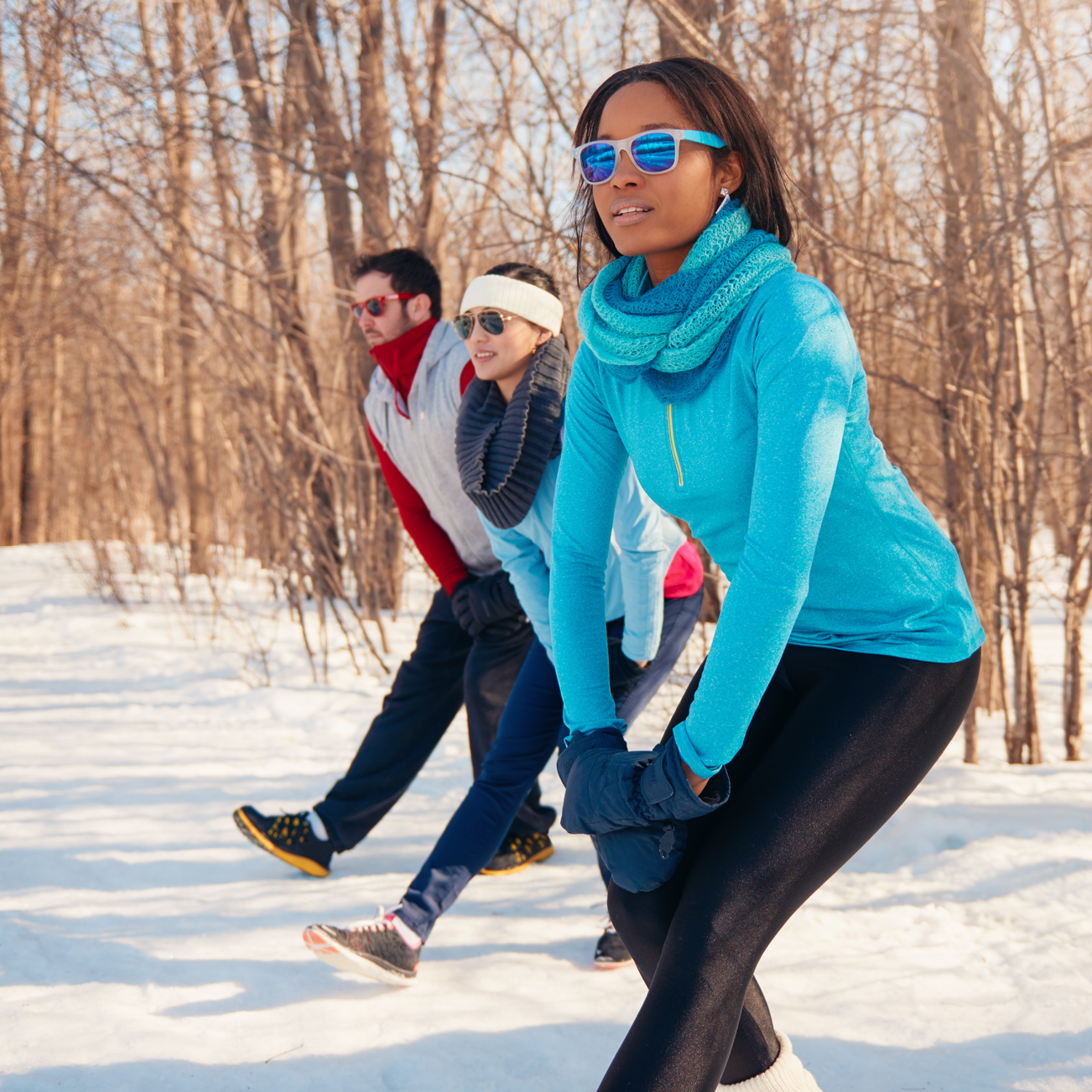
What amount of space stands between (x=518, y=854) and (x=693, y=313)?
2.37 metres

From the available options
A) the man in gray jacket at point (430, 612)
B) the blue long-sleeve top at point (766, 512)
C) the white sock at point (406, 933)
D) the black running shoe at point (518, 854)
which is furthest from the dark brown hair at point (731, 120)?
the black running shoe at point (518, 854)

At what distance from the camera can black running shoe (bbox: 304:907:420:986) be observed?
7.48ft

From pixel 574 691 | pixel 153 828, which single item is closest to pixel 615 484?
pixel 574 691

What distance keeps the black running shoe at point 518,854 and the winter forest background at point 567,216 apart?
2.14 m

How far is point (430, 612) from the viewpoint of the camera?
11.4 feet

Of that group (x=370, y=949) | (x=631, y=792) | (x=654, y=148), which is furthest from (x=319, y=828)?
(x=654, y=148)

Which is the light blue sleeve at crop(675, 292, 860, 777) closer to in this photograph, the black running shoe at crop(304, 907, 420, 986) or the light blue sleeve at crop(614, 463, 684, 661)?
the light blue sleeve at crop(614, 463, 684, 661)

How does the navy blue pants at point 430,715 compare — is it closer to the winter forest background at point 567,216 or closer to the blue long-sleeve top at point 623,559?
the blue long-sleeve top at point 623,559

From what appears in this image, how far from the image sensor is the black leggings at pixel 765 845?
127 cm

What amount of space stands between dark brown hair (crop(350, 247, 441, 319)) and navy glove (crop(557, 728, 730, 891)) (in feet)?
7.38

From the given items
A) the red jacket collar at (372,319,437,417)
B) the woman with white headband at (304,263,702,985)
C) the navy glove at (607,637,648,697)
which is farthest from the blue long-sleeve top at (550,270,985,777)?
the red jacket collar at (372,319,437,417)

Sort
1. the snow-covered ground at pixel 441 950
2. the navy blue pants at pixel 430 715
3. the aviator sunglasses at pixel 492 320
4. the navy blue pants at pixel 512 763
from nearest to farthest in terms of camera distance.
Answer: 1. the snow-covered ground at pixel 441 950
2. the navy blue pants at pixel 512 763
3. the aviator sunglasses at pixel 492 320
4. the navy blue pants at pixel 430 715

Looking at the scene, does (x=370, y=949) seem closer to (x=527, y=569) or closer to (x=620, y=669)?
(x=620, y=669)

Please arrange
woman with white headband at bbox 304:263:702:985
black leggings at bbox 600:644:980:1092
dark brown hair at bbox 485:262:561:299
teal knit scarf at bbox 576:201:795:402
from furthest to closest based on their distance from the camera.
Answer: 1. dark brown hair at bbox 485:262:561:299
2. woman with white headband at bbox 304:263:702:985
3. teal knit scarf at bbox 576:201:795:402
4. black leggings at bbox 600:644:980:1092
